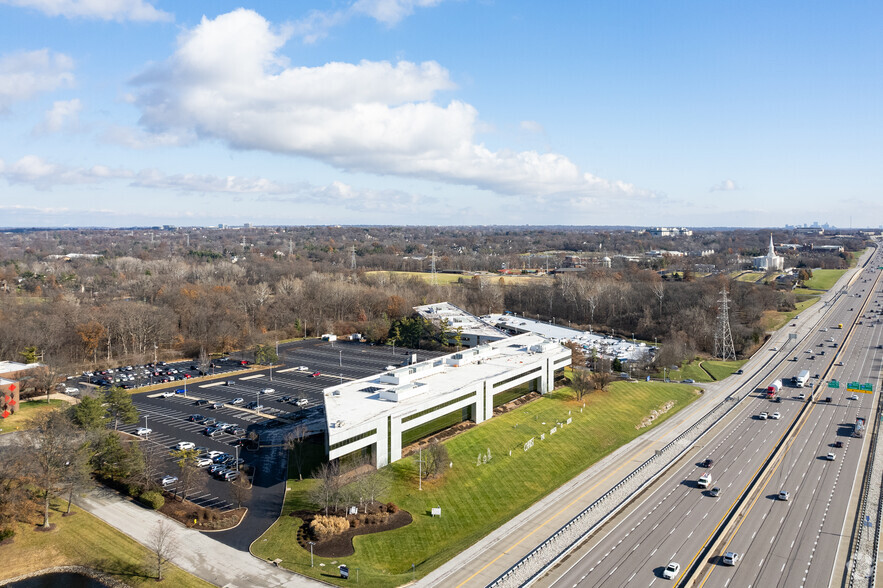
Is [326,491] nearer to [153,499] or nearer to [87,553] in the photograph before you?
[153,499]

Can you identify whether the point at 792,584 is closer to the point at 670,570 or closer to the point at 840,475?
the point at 670,570

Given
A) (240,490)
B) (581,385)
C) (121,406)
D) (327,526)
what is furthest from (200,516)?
(581,385)

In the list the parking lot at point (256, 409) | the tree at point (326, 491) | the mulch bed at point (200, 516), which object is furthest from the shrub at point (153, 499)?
the tree at point (326, 491)

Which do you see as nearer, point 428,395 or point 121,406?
point 121,406

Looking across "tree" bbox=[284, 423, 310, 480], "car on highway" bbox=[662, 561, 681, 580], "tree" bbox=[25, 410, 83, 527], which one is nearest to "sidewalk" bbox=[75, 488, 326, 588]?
"tree" bbox=[25, 410, 83, 527]

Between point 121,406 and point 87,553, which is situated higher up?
point 121,406

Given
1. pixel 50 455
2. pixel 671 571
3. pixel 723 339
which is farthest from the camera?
pixel 723 339

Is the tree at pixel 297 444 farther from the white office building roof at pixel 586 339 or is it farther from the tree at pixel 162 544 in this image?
the white office building roof at pixel 586 339

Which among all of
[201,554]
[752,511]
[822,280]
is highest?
[822,280]
